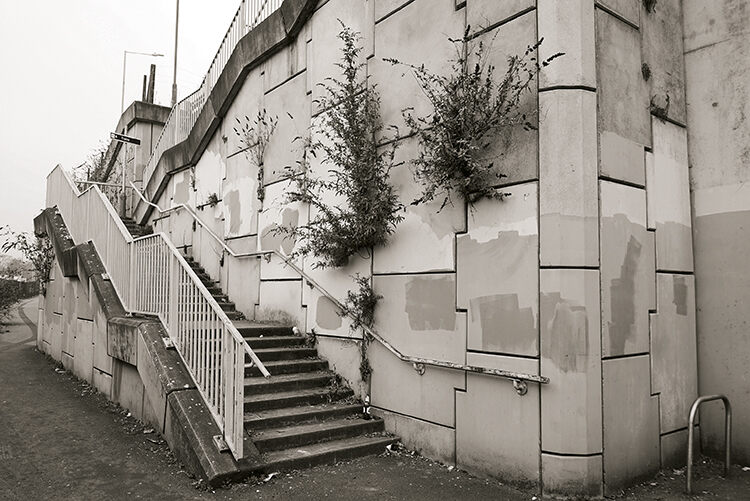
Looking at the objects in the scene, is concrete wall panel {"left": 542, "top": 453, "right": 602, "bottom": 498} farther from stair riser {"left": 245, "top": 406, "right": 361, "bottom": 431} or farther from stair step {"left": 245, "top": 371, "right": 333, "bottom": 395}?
stair step {"left": 245, "top": 371, "right": 333, "bottom": 395}

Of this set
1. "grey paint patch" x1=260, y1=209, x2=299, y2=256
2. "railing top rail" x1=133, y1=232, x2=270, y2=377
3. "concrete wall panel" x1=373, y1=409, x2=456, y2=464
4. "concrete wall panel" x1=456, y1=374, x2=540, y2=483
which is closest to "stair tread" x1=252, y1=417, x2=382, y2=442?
"concrete wall panel" x1=373, y1=409, x2=456, y2=464

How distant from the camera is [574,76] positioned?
14.5ft

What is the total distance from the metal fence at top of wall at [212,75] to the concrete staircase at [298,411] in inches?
210

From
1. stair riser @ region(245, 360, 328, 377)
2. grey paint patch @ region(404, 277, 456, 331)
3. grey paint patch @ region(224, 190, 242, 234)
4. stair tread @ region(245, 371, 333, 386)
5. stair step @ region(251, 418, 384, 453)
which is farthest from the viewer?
grey paint patch @ region(224, 190, 242, 234)

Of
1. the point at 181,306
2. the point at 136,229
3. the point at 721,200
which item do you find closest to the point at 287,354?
the point at 181,306

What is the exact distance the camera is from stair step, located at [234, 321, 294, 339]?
22.0ft

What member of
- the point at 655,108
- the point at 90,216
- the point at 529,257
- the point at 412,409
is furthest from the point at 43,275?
the point at 655,108

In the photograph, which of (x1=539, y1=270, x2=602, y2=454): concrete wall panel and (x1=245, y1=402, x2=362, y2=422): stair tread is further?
(x1=245, y1=402, x2=362, y2=422): stair tread

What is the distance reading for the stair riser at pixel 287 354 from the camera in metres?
6.32

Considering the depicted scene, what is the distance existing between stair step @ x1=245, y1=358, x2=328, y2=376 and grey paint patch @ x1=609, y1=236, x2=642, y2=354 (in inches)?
131

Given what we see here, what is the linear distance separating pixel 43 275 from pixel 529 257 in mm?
10592

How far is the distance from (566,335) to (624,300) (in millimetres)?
715

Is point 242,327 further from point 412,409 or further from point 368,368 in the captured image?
point 412,409

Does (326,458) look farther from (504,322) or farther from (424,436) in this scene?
(504,322)
